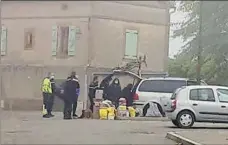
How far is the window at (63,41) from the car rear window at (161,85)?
955cm

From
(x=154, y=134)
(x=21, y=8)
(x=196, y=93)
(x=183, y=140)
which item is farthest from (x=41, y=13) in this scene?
(x=183, y=140)

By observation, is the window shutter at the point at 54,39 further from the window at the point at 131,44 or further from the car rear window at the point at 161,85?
the car rear window at the point at 161,85

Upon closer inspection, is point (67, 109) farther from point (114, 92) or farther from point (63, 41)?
point (63, 41)

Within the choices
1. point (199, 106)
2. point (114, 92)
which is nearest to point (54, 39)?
point (114, 92)

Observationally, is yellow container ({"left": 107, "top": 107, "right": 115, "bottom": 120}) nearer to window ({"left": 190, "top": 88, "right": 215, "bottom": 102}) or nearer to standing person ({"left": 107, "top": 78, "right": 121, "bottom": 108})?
standing person ({"left": 107, "top": 78, "right": 121, "bottom": 108})

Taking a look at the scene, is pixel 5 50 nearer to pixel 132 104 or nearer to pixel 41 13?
pixel 41 13

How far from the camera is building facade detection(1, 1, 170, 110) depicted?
116 feet

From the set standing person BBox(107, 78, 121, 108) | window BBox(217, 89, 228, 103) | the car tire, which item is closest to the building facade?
standing person BBox(107, 78, 121, 108)

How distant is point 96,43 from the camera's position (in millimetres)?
35312

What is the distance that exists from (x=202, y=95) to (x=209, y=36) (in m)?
2.88

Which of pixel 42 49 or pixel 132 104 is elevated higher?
pixel 42 49

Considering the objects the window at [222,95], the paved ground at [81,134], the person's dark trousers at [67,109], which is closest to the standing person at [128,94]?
the person's dark trousers at [67,109]

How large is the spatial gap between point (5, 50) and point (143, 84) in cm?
1294

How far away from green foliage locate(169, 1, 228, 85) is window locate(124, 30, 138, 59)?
576 centimetres
